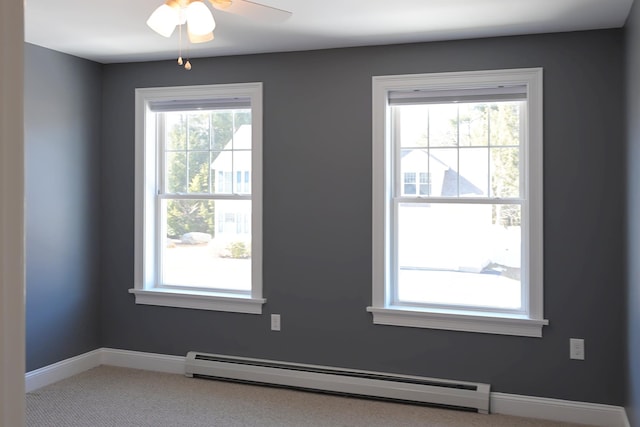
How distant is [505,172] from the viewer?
3.87 meters

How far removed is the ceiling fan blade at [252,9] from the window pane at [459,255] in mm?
1775

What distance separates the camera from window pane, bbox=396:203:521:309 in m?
3.89

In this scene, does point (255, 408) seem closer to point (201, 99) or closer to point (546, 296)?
point (546, 296)

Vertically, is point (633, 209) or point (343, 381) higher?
point (633, 209)

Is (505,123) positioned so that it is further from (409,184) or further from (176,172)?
(176,172)

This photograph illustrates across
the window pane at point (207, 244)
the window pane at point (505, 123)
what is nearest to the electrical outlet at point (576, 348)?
the window pane at point (505, 123)

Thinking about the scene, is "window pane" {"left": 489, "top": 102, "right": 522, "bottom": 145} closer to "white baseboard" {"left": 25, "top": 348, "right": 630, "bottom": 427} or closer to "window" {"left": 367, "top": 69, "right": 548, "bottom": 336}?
"window" {"left": 367, "top": 69, "right": 548, "bottom": 336}

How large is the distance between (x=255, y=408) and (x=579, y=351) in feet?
6.78

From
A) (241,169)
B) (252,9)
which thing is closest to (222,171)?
(241,169)

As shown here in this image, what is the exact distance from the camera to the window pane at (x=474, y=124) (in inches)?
154

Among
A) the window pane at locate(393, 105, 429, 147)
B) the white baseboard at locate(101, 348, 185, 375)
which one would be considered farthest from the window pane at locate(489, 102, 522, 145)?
the white baseboard at locate(101, 348, 185, 375)

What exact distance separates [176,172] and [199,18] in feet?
7.72

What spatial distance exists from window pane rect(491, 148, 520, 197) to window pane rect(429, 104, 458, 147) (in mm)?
288

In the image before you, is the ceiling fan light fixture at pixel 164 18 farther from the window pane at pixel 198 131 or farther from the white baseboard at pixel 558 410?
the white baseboard at pixel 558 410
